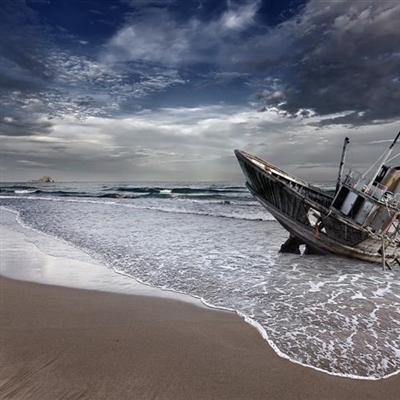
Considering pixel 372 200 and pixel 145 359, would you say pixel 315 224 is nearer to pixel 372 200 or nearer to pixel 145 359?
pixel 372 200

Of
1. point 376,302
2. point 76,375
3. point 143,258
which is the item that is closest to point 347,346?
point 376,302

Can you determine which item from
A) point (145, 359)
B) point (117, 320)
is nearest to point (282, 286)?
point (117, 320)

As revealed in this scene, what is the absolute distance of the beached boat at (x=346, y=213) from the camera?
1213cm

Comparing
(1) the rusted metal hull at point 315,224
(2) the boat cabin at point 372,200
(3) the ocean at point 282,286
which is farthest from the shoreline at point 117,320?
(2) the boat cabin at point 372,200

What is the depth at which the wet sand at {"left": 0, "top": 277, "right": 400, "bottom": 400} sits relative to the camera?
4004 mm

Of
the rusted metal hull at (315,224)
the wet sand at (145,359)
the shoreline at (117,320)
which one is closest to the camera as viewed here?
the wet sand at (145,359)

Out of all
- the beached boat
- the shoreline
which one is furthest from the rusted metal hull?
the shoreline

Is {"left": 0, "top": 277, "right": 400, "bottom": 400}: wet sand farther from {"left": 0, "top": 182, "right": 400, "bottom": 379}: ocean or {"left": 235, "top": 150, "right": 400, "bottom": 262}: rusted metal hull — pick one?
{"left": 235, "top": 150, "right": 400, "bottom": 262}: rusted metal hull

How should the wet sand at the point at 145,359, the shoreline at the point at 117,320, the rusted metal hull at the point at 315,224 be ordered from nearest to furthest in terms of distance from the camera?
1. the wet sand at the point at 145,359
2. the shoreline at the point at 117,320
3. the rusted metal hull at the point at 315,224

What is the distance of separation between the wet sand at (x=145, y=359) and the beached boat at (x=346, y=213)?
7.09 metres

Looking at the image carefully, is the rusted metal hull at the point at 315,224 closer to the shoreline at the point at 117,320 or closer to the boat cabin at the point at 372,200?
the boat cabin at the point at 372,200

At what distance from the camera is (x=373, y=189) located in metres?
12.9

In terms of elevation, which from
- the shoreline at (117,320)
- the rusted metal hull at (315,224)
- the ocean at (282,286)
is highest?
the rusted metal hull at (315,224)

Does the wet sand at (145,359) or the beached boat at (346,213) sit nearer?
the wet sand at (145,359)
